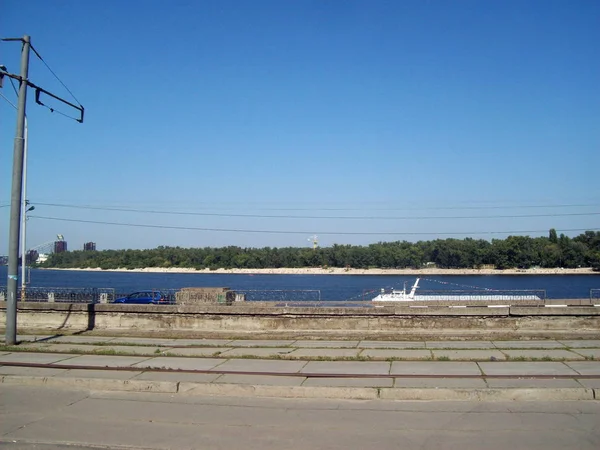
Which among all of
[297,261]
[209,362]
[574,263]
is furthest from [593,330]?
[297,261]

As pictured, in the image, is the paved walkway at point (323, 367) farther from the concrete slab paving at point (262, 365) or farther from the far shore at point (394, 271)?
the far shore at point (394, 271)

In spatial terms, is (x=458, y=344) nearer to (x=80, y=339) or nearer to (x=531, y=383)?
(x=531, y=383)

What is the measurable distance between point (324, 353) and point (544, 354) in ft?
15.7

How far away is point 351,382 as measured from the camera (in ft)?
31.1

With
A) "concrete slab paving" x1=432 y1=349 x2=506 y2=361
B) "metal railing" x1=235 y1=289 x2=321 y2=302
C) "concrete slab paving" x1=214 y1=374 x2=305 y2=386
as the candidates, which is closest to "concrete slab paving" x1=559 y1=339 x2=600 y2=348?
"concrete slab paving" x1=432 y1=349 x2=506 y2=361

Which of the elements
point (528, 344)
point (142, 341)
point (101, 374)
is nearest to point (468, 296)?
point (528, 344)

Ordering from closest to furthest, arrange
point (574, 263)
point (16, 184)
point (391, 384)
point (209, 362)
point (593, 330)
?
1. point (391, 384)
2. point (209, 362)
3. point (16, 184)
4. point (593, 330)
5. point (574, 263)

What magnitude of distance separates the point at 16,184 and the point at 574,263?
458 ft

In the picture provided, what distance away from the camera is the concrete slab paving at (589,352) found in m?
11.4

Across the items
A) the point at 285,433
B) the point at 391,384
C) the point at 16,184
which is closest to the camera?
the point at 285,433

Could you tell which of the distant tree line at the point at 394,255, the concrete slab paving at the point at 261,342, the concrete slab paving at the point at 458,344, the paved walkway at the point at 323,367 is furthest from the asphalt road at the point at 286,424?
the distant tree line at the point at 394,255

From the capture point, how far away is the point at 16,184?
1401 centimetres

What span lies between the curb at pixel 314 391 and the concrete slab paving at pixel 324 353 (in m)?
2.89

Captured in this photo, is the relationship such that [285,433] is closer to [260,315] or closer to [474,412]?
[474,412]
